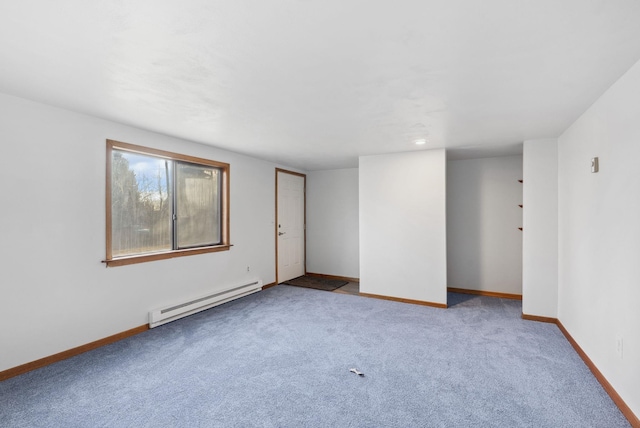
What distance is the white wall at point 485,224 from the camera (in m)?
4.69

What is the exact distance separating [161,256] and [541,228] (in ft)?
15.6

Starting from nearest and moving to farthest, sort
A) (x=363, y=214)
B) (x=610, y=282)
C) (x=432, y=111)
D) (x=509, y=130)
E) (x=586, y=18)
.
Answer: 1. (x=586, y=18)
2. (x=610, y=282)
3. (x=432, y=111)
4. (x=509, y=130)
5. (x=363, y=214)

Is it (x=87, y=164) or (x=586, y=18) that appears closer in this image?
(x=586, y=18)

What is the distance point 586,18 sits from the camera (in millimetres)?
1396

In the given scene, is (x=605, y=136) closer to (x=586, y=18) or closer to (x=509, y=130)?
(x=509, y=130)

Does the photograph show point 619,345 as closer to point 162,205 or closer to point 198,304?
point 198,304

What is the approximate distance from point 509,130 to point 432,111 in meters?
1.24

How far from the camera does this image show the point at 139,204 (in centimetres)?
344

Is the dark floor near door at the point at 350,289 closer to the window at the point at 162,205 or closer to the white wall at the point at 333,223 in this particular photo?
the white wall at the point at 333,223

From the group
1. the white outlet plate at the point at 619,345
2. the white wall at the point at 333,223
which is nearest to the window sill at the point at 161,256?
the white wall at the point at 333,223

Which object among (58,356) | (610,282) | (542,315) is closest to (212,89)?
(58,356)

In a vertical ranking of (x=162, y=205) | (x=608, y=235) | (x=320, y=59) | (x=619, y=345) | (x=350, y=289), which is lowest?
(x=350, y=289)

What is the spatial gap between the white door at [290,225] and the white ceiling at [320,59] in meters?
2.76

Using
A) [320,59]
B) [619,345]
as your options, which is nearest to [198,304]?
[320,59]
